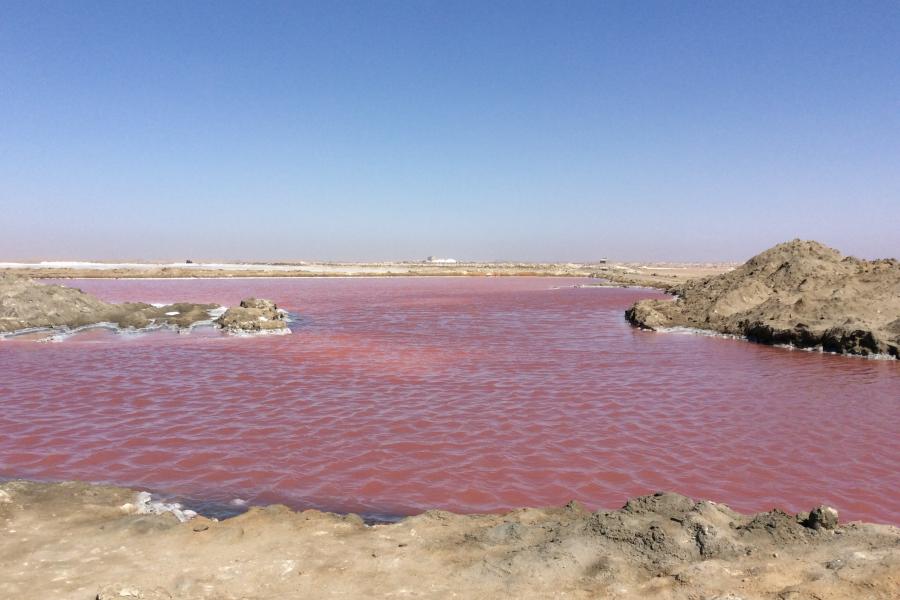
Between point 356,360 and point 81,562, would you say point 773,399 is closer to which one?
point 356,360

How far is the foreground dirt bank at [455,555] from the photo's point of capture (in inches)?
157

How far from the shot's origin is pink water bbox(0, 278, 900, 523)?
6.63 m

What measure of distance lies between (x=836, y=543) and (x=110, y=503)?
736 centimetres

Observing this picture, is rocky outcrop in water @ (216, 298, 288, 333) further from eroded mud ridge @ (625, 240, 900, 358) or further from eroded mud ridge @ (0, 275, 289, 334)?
eroded mud ridge @ (625, 240, 900, 358)

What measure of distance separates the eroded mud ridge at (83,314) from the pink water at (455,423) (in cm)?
340

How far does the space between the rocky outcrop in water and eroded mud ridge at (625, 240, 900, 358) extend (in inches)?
593

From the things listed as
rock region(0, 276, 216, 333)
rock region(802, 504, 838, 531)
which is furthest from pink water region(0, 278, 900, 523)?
rock region(0, 276, 216, 333)

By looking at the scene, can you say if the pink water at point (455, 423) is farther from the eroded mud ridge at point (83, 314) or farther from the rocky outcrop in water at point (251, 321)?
the eroded mud ridge at point (83, 314)

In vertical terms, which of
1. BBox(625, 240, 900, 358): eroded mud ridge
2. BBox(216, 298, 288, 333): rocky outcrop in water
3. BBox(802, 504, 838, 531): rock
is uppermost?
BBox(625, 240, 900, 358): eroded mud ridge

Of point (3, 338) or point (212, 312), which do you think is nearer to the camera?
point (3, 338)

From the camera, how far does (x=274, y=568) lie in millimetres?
4410

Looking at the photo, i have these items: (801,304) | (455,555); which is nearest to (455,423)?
(455,555)

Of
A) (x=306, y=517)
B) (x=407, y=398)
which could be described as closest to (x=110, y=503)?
(x=306, y=517)

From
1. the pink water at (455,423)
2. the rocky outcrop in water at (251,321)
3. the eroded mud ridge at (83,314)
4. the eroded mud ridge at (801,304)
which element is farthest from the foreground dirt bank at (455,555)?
the eroded mud ridge at (83,314)
